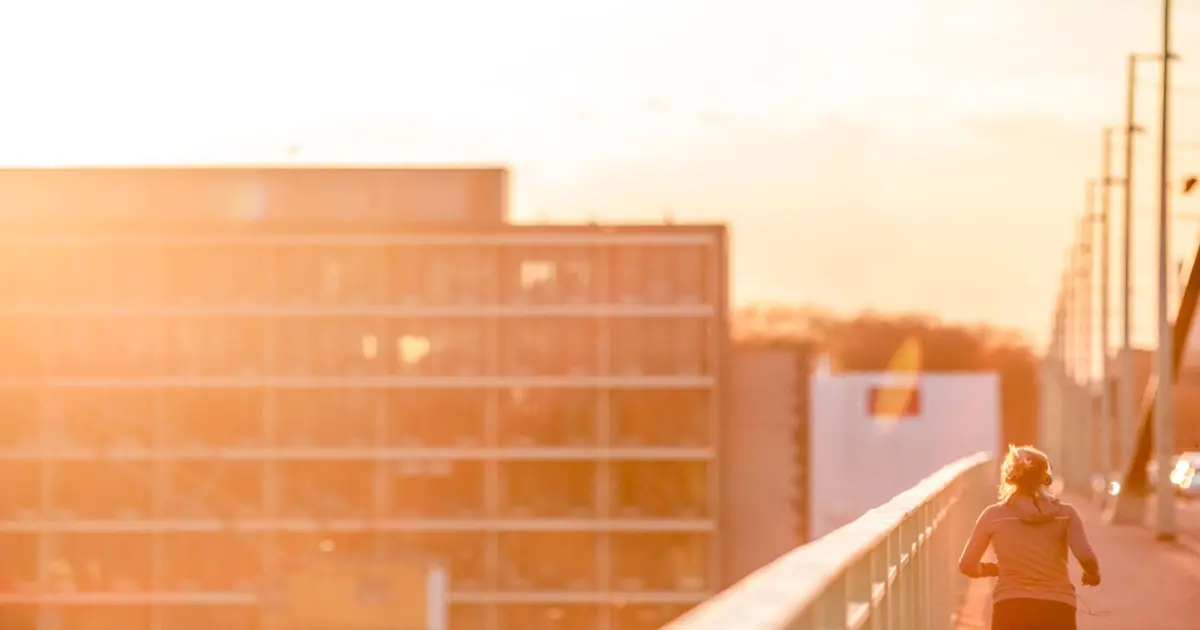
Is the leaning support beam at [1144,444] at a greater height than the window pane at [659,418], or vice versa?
the leaning support beam at [1144,444]

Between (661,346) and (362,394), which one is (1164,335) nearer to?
(661,346)

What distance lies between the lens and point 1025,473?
1130 centimetres

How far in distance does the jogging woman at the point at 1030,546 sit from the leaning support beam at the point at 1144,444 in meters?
35.2

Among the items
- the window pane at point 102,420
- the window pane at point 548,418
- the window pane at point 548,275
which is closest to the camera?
the window pane at point 548,275

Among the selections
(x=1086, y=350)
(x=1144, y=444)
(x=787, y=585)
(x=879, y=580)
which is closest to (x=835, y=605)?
(x=787, y=585)

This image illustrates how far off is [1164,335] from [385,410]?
83.2 meters

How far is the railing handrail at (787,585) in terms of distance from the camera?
15.1ft

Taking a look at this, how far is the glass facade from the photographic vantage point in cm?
12312

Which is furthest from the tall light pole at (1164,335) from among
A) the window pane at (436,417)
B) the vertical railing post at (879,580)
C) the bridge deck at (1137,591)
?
the window pane at (436,417)

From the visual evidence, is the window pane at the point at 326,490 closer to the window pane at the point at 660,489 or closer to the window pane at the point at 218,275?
the window pane at the point at 218,275

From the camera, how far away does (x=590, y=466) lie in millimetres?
125188

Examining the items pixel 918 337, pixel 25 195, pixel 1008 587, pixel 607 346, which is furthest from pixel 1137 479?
pixel 918 337

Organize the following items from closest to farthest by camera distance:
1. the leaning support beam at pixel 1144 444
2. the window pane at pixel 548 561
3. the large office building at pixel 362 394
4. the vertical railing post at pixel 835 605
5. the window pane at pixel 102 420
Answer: the vertical railing post at pixel 835 605, the leaning support beam at pixel 1144 444, the large office building at pixel 362 394, the window pane at pixel 102 420, the window pane at pixel 548 561

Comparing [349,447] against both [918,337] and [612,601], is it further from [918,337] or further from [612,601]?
[918,337]
